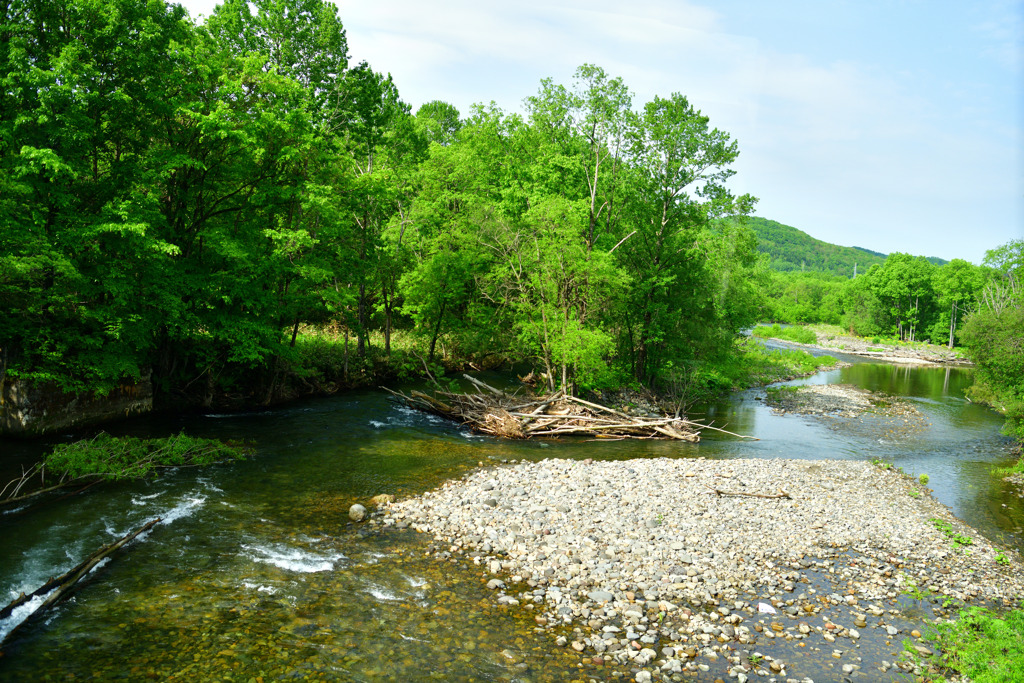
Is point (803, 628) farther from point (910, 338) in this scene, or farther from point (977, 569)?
point (910, 338)

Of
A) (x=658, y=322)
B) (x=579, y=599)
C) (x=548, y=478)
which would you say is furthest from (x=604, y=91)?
(x=579, y=599)

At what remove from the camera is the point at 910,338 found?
10319 cm

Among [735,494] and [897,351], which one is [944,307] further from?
[735,494]

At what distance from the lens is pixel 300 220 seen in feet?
83.3

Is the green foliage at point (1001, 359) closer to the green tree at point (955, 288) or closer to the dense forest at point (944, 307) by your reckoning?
the dense forest at point (944, 307)

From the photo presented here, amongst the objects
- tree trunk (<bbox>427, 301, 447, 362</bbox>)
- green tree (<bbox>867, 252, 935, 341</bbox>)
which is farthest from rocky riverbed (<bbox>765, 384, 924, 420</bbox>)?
green tree (<bbox>867, 252, 935, 341</bbox>)

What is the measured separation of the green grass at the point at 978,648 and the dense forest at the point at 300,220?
687 inches

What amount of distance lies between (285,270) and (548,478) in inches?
589

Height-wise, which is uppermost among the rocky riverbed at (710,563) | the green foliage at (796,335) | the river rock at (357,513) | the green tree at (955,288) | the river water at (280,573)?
the green tree at (955,288)

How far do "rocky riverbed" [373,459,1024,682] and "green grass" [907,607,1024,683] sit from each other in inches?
14.4

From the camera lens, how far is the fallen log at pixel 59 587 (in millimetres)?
8664

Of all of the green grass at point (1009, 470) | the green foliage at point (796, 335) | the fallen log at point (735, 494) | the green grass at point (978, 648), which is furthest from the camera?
the green foliage at point (796, 335)

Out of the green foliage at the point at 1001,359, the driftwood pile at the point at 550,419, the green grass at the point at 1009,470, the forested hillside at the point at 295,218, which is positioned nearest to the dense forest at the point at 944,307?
the green foliage at the point at 1001,359

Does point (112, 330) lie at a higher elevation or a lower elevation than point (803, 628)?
higher
